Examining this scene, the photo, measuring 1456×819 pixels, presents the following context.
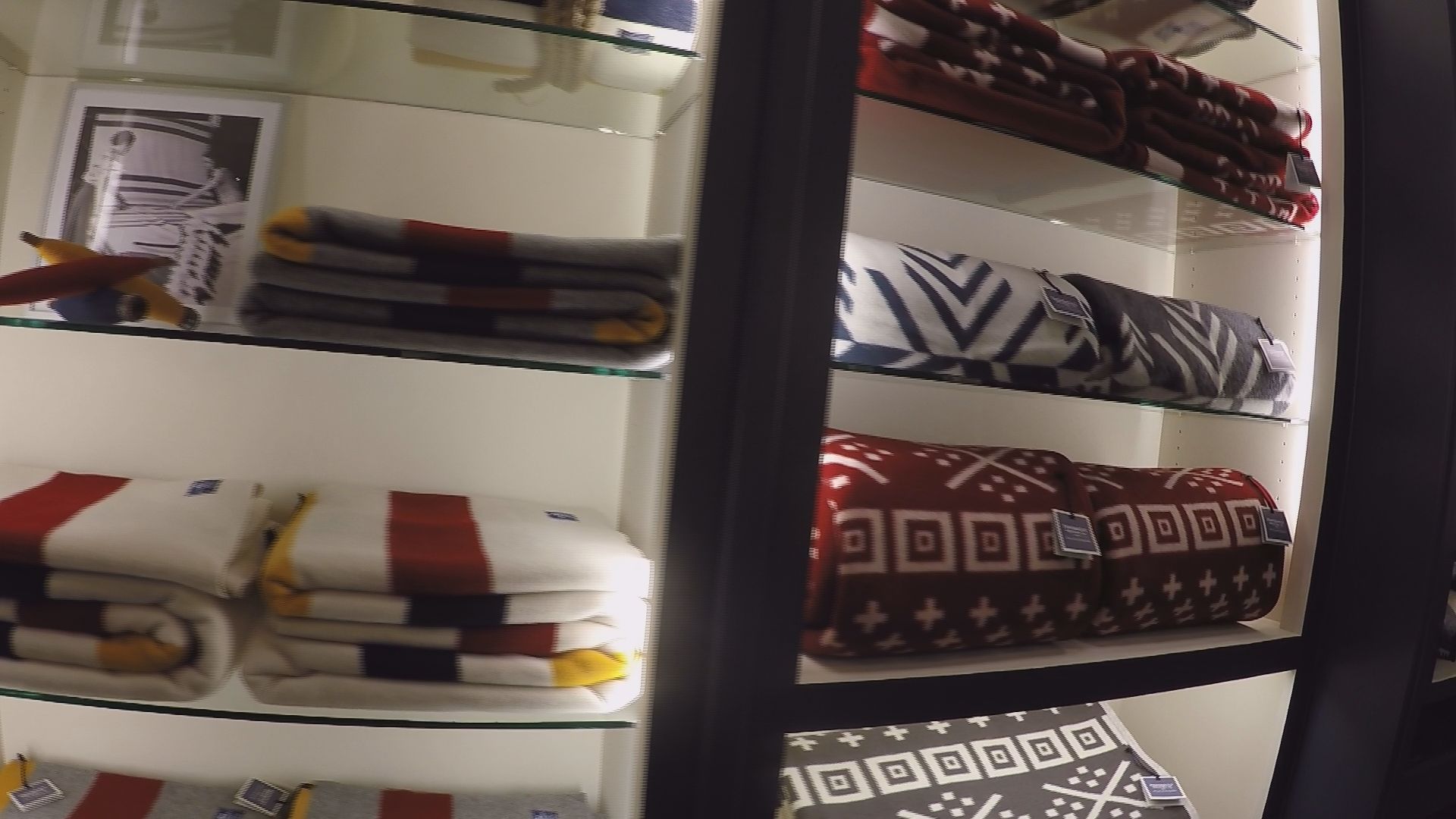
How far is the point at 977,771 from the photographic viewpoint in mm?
1067

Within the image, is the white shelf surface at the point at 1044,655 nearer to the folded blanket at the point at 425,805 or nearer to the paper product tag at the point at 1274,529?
the paper product tag at the point at 1274,529

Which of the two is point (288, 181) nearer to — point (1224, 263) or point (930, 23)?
point (930, 23)

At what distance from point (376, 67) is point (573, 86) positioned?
0.73 feet

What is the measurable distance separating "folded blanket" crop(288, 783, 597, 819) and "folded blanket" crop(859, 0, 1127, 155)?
3.09 ft

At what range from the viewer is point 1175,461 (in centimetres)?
142

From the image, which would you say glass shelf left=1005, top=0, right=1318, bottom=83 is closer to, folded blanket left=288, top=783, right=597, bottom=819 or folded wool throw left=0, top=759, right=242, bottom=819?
folded blanket left=288, top=783, right=597, bottom=819

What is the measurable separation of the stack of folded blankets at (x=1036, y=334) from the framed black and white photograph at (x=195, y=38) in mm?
661

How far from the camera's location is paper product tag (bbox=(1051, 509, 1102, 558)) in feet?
3.10

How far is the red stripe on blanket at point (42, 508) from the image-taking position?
2.34ft

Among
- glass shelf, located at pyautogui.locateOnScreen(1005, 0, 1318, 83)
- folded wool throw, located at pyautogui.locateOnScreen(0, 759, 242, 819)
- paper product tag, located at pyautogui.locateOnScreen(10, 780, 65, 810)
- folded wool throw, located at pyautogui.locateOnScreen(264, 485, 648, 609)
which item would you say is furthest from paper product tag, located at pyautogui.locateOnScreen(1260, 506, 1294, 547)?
paper product tag, located at pyautogui.locateOnScreen(10, 780, 65, 810)

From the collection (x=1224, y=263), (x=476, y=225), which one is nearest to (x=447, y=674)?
(x=476, y=225)

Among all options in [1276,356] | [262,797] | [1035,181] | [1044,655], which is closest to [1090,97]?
[1035,181]

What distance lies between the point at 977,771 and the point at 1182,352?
62cm

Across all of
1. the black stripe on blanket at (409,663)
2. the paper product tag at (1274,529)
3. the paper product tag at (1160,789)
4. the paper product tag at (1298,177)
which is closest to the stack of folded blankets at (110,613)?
the black stripe on blanket at (409,663)
